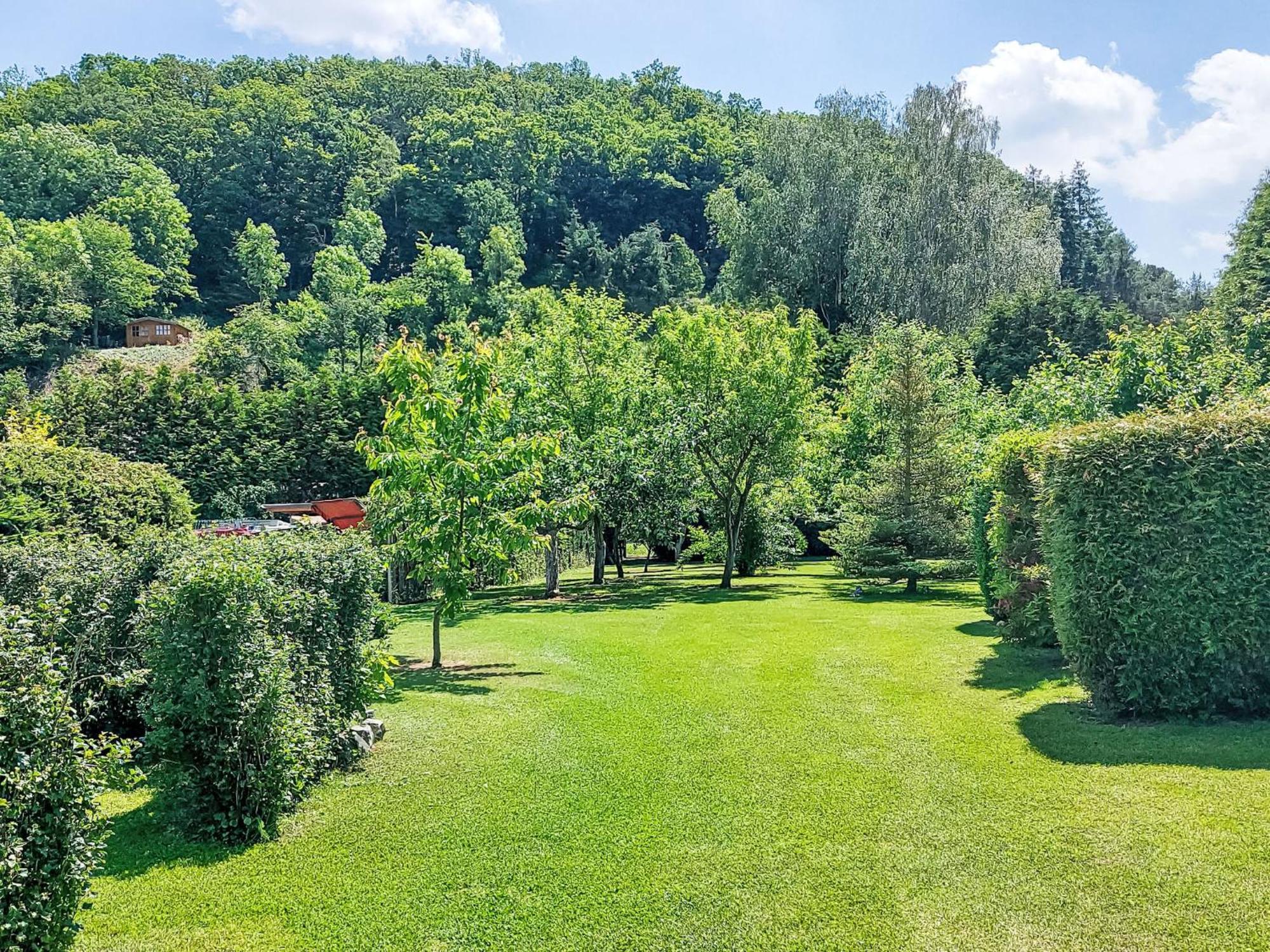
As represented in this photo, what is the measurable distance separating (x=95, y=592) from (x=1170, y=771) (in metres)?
8.84

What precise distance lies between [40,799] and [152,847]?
98.1 inches

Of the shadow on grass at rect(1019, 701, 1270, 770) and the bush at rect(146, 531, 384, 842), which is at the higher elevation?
the bush at rect(146, 531, 384, 842)

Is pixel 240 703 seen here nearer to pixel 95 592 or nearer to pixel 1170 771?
pixel 95 592

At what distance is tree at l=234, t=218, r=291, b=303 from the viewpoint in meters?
73.9

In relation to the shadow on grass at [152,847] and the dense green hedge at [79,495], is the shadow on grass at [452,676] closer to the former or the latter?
the shadow on grass at [152,847]

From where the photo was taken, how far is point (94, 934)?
4480 mm

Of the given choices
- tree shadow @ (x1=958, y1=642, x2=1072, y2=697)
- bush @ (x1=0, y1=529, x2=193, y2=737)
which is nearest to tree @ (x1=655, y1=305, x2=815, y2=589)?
tree shadow @ (x1=958, y1=642, x2=1072, y2=697)

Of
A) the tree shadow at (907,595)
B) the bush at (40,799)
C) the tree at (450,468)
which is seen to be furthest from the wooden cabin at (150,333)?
the bush at (40,799)

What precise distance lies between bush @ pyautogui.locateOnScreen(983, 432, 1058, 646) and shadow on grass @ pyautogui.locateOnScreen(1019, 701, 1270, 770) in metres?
2.76

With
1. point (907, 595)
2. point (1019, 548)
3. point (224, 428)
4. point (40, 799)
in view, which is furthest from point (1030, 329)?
point (40, 799)

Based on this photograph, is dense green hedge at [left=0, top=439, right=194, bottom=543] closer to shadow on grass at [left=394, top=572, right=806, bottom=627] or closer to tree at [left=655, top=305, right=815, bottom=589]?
shadow on grass at [left=394, top=572, right=806, bottom=627]

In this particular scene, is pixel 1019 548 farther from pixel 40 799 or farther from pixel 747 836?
pixel 40 799

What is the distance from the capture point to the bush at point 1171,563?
24.2ft

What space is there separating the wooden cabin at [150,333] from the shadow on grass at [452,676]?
59.1 meters
